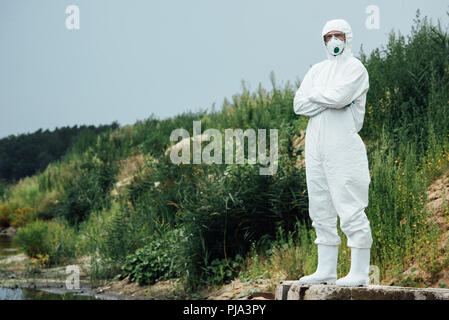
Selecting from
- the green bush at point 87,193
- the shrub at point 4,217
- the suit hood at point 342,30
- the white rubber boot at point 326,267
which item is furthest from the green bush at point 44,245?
the suit hood at point 342,30

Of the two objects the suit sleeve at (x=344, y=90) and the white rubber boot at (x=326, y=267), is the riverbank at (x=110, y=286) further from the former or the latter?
the suit sleeve at (x=344, y=90)

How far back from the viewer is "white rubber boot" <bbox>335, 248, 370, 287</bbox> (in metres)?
4.76

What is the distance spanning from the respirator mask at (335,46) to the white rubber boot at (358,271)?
1.84 metres

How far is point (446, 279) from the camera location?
20.4 feet

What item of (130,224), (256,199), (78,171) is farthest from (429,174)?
(78,171)

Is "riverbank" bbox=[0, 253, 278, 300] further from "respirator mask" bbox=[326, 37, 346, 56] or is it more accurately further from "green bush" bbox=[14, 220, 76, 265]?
"respirator mask" bbox=[326, 37, 346, 56]

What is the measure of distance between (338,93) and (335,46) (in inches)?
19.2

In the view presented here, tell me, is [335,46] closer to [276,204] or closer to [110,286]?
[276,204]

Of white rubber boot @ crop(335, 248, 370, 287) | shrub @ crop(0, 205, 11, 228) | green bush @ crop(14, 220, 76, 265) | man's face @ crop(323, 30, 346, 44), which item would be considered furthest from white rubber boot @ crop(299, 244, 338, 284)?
shrub @ crop(0, 205, 11, 228)

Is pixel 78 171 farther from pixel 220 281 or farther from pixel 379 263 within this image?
pixel 379 263

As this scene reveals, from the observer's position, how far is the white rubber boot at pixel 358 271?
4758mm

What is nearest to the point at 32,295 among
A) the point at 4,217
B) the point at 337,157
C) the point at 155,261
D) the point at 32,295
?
the point at 32,295

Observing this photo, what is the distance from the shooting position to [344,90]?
192 inches

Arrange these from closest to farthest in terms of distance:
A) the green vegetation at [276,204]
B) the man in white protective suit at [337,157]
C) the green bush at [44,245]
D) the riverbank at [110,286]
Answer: the man in white protective suit at [337,157]
the green vegetation at [276,204]
the riverbank at [110,286]
the green bush at [44,245]
